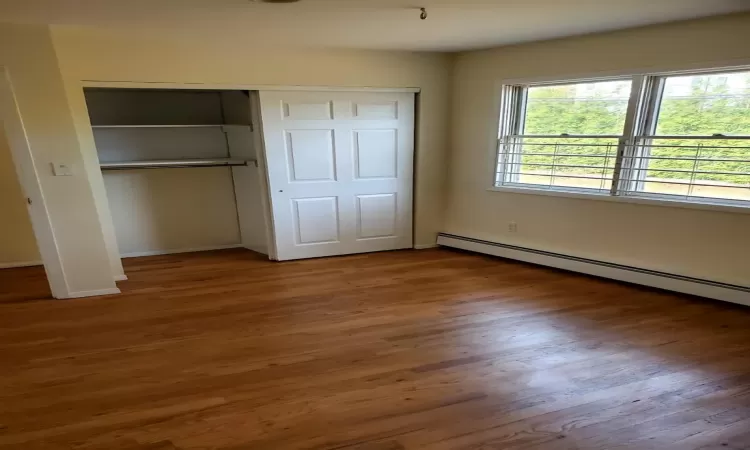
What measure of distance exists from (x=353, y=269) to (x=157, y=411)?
7.48 ft

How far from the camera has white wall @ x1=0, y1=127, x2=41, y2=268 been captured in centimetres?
407

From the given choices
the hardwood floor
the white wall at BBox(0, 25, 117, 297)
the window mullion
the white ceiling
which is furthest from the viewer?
the window mullion

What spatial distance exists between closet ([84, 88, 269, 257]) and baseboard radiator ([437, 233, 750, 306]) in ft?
7.51

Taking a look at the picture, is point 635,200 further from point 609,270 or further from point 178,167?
point 178,167

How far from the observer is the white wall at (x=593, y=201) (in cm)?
300

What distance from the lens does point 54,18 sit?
8.89ft

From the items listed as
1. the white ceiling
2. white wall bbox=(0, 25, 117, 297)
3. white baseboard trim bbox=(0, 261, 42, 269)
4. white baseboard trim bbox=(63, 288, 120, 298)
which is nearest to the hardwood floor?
A: white baseboard trim bbox=(63, 288, 120, 298)

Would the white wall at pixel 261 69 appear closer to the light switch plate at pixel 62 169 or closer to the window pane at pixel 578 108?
the light switch plate at pixel 62 169

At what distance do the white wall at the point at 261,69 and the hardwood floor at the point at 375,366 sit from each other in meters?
1.31

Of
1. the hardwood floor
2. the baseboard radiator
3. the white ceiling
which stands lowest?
the hardwood floor

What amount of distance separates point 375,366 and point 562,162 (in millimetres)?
2723

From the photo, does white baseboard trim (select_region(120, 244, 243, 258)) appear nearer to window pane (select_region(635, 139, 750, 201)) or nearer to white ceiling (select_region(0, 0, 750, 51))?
white ceiling (select_region(0, 0, 750, 51))

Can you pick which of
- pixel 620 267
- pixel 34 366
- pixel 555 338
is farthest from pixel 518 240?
pixel 34 366

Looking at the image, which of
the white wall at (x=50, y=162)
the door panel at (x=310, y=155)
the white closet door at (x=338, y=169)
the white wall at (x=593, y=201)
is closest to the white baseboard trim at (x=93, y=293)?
the white wall at (x=50, y=162)
